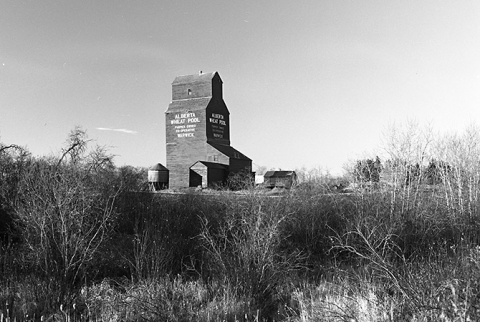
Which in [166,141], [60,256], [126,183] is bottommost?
[60,256]

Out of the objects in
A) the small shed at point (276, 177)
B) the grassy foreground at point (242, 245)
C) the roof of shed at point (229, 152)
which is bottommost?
the grassy foreground at point (242, 245)

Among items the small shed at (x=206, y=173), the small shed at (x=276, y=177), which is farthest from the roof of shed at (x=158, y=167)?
the small shed at (x=276, y=177)

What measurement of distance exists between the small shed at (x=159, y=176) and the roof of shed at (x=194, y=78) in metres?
8.98

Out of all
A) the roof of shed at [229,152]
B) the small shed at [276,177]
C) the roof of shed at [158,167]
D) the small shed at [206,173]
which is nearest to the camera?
the small shed at [206,173]

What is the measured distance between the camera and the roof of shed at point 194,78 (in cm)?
4100

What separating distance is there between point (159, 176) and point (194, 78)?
10.7 metres

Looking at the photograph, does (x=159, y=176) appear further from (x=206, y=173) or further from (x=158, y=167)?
(x=206, y=173)

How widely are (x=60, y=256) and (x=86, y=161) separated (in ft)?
28.8

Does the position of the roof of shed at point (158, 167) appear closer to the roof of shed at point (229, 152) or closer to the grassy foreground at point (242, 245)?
the roof of shed at point (229, 152)

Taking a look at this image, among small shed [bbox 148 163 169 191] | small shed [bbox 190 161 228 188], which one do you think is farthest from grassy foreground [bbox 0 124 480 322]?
small shed [bbox 148 163 169 191]

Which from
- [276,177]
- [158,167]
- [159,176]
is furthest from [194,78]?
[276,177]

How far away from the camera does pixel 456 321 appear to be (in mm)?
4047

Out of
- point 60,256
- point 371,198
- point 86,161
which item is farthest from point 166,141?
point 60,256

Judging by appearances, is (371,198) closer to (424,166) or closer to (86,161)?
(424,166)
